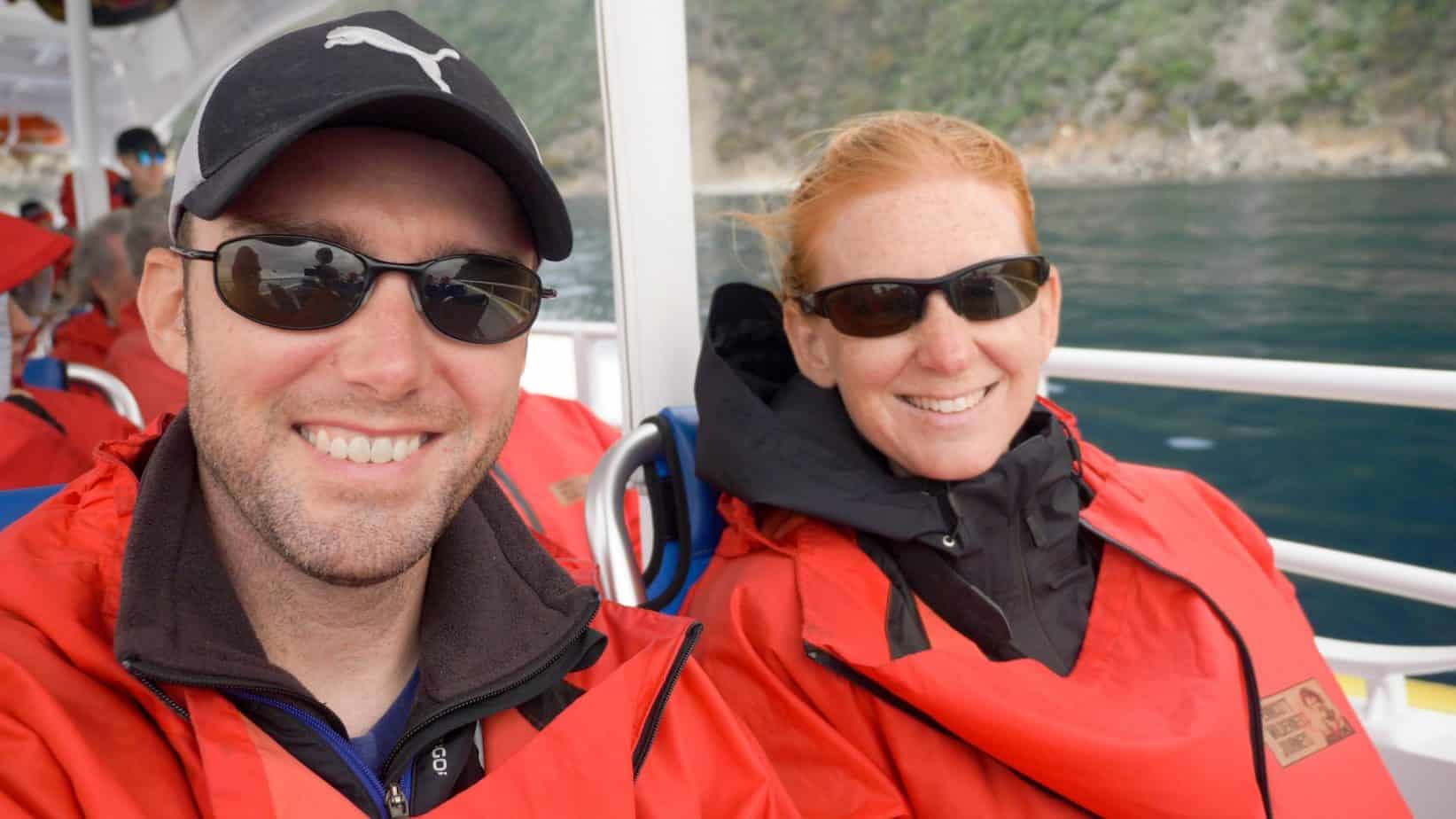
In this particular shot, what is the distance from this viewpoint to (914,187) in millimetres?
1399

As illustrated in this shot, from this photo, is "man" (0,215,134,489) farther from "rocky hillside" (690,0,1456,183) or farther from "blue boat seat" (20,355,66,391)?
"rocky hillside" (690,0,1456,183)

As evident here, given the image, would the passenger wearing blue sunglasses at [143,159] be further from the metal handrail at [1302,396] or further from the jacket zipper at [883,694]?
the jacket zipper at [883,694]

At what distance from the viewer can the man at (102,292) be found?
332 centimetres

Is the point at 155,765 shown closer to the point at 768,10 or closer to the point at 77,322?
the point at 77,322

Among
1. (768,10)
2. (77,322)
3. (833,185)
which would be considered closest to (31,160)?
(768,10)

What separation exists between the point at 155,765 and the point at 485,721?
10.3 inches

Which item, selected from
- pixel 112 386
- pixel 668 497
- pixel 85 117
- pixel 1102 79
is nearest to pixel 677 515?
pixel 668 497

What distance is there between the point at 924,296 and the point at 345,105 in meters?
0.78

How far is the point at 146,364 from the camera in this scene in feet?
9.60

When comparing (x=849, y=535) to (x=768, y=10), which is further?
(x=768, y=10)

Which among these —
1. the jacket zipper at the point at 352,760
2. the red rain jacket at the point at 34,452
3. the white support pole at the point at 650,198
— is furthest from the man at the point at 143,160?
the jacket zipper at the point at 352,760

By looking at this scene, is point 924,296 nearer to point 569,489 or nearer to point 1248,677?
point 1248,677

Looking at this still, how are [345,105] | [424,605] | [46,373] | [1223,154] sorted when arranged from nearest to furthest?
[345,105] → [424,605] → [46,373] → [1223,154]

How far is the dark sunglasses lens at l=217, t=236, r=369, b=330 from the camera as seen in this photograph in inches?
34.2
